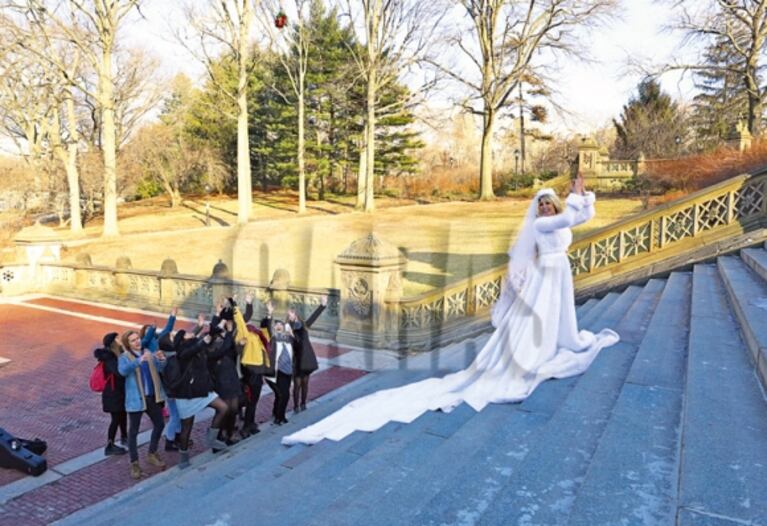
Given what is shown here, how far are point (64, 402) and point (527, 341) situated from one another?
22.3ft

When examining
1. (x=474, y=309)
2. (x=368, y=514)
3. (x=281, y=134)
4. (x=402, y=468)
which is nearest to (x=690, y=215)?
(x=474, y=309)

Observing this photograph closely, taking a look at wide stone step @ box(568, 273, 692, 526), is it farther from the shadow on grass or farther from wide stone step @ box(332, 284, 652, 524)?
the shadow on grass

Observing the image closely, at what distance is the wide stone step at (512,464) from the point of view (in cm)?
295

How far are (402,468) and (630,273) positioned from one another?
7681 millimetres

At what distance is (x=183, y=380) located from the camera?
5.57m

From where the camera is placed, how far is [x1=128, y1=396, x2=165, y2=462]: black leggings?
5707mm

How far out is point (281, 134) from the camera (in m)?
45.8

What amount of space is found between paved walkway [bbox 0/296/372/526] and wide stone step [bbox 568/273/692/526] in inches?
183

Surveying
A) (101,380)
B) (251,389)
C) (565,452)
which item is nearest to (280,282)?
(251,389)

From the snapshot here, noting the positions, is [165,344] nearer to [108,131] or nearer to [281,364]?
[281,364]

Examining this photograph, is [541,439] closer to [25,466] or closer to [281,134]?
[25,466]

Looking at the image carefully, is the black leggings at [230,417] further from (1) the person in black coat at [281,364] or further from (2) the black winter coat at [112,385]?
(2) the black winter coat at [112,385]

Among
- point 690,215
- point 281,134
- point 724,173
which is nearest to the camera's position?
point 690,215

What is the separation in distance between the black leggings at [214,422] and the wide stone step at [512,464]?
3.11 m
